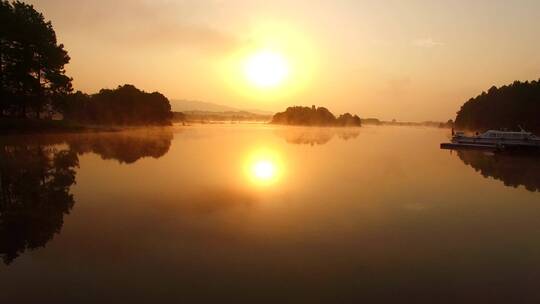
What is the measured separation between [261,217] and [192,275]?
6092mm

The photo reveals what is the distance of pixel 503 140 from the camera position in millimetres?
55219

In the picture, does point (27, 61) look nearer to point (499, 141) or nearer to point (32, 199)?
point (32, 199)

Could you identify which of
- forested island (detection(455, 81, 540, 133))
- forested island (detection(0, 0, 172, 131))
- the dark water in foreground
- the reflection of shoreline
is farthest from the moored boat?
forested island (detection(0, 0, 172, 131))

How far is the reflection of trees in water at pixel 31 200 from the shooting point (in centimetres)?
1145

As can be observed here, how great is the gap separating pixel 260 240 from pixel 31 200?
11.4m

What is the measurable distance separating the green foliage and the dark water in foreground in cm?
9539

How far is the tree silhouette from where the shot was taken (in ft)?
171

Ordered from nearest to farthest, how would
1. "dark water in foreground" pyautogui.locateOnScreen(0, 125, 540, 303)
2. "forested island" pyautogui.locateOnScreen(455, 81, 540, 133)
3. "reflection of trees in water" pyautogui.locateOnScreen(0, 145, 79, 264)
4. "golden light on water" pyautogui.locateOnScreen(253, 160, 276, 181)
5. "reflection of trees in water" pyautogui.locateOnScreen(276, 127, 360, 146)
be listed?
"dark water in foreground" pyautogui.locateOnScreen(0, 125, 540, 303) → "reflection of trees in water" pyautogui.locateOnScreen(0, 145, 79, 264) → "golden light on water" pyautogui.locateOnScreen(253, 160, 276, 181) → "reflection of trees in water" pyautogui.locateOnScreen(276, 127, 360, 146) → "forested island" pyautogui.locateOnScreen(455, 81, 540, 133)

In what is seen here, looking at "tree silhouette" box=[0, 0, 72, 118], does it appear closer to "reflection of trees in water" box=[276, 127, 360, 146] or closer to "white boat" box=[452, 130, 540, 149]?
"reflection of trees in water" box=[276, 127, 360, 146]

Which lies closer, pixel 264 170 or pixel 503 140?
pixel 264 170

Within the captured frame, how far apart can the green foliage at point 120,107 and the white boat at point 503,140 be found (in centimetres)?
9721

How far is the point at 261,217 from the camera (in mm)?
15031

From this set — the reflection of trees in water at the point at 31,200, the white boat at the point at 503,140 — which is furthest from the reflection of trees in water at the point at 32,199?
the white boat at the point at 503,140

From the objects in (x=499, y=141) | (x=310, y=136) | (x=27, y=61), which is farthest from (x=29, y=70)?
(x=499, y=141)
